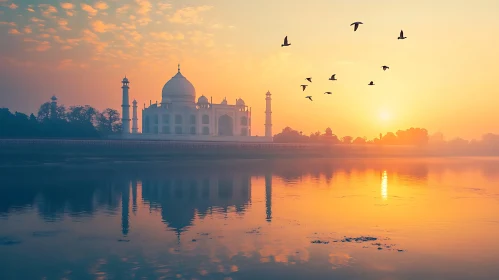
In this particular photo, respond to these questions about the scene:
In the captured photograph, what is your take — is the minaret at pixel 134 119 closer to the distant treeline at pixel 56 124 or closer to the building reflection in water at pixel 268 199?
the distant treeline at pixel 56 124

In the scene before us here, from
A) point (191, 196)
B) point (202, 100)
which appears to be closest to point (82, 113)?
point (202, 100)

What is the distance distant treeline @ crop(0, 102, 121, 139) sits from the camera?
199 feet

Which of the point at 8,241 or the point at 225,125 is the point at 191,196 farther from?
the point at 225,125

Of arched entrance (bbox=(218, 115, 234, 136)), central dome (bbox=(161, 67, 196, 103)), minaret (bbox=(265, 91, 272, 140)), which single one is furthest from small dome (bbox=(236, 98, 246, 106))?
central dome (bbox=(161, 67, 196, 103))

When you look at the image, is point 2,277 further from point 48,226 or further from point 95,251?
point 48,226

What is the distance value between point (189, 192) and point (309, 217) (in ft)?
31.6

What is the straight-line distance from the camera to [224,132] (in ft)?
313

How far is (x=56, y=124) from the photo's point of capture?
66.1 meters

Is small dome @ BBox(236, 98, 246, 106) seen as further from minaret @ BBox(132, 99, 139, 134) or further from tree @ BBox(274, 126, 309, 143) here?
minaret @ BBox(132, 99, 139, 134)

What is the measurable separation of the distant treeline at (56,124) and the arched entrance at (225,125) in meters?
19.9

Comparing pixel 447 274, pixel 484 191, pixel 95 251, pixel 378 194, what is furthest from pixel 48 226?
pixel 484 191

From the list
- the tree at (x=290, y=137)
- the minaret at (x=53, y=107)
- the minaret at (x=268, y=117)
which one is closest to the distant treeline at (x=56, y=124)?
the minaret at (x=53, y=107)

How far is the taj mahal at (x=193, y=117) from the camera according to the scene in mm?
89000

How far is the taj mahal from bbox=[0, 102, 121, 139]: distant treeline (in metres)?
7.52
